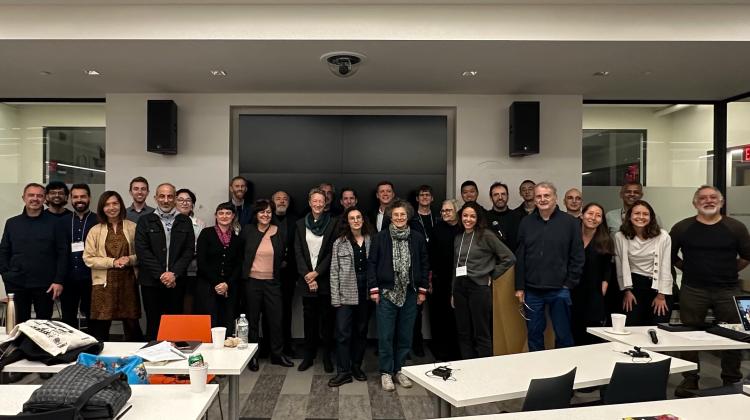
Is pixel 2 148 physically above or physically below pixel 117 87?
below

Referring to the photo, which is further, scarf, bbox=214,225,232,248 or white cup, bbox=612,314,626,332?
scarf, bbox=214,225,232,248

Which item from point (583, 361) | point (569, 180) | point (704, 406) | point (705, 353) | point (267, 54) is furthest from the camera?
point (569, 180)

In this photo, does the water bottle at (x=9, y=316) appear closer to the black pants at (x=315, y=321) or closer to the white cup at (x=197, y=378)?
the white cup at (x=197, y=378)

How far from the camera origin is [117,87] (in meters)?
5.15

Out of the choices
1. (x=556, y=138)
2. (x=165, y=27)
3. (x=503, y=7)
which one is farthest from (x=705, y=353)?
(x=165, y=27)

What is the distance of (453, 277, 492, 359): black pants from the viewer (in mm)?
4016

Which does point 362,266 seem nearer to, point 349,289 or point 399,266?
point 349,289

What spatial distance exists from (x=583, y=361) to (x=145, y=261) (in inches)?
141

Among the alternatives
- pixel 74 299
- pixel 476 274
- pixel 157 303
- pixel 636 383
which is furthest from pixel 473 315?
pixel 74 299

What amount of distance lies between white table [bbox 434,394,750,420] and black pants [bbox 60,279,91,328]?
4.12m

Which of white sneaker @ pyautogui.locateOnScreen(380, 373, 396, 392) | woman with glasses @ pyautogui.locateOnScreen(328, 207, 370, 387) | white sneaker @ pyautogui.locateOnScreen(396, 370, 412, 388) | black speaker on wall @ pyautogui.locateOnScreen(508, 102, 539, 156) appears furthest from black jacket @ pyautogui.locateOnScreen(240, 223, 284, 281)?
black speaker on wall @ pyautogui.locateOnScreen(508, 102, 539, 156)

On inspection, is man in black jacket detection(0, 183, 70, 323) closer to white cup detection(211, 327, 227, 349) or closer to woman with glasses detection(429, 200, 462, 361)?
white cup detection(211, 327, 227, 349)

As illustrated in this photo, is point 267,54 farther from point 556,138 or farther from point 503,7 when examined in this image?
point 556,138

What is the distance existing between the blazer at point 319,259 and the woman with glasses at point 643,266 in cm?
259
